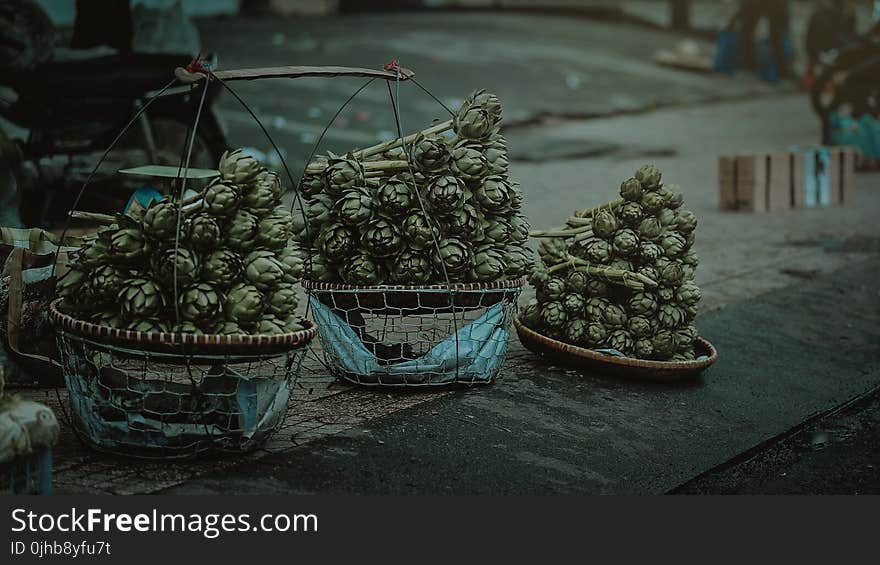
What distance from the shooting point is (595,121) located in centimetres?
1488

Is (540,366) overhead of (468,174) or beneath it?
beneath

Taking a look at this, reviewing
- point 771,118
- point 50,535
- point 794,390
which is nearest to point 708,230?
point 794,390

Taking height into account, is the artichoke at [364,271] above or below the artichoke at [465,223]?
below

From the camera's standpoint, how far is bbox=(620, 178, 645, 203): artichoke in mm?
4730

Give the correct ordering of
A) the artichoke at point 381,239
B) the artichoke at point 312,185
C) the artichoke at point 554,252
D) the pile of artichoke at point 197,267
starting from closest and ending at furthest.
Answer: the pile of artichoke at point 197,267 < the artichoke at point 381,239 < the artichoke at point 312,185 < the artichoke at point 554,252

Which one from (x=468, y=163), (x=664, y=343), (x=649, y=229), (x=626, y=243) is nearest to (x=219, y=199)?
(x=468, y=163)

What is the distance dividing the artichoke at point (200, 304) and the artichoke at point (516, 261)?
1329 millimetres

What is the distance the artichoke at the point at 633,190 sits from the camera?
15.5 feet

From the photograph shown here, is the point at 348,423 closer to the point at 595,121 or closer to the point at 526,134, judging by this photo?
the point at 526,134

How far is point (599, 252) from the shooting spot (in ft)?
15.5

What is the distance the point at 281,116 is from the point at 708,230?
5.16 meters

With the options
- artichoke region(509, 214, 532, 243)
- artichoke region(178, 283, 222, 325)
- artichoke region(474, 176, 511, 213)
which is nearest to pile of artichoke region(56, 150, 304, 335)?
artichoke region(178, 283, 222, 325)

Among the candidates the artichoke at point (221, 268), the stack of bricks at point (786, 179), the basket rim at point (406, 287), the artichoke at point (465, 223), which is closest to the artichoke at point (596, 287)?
the basket rim at point (406, 287)

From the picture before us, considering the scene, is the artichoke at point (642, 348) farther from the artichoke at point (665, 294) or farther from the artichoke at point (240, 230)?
the artichoke at point (240, 230)
